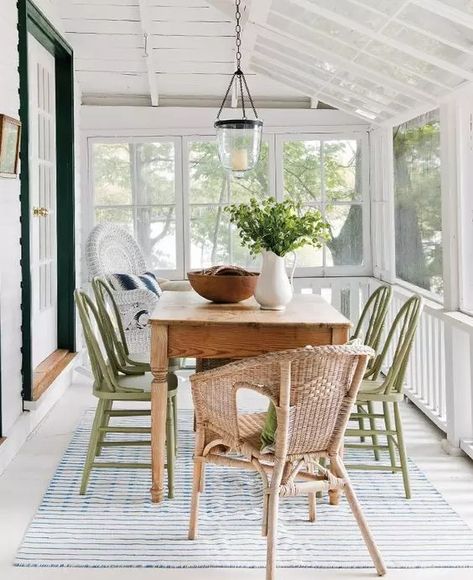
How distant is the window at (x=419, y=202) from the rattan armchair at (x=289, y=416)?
94.1 inches

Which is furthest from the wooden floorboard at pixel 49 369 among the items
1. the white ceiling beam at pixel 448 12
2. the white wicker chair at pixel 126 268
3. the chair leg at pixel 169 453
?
the white ceiling beam at pixel 448 12

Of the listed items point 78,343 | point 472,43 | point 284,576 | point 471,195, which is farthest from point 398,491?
point 78,343

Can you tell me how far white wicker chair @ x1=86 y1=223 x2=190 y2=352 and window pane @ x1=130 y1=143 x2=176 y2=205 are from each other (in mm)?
725

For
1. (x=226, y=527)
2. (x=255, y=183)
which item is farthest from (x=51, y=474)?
(x=255, y=183)

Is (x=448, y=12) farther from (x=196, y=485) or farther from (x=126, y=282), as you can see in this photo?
(x=126, y=282)

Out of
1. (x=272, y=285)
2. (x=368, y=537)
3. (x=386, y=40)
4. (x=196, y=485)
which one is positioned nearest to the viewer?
(x=368, y=537)

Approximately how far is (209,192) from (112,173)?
34.2 inches

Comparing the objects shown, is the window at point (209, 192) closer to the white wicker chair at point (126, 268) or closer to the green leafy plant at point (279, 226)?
the white wicker chair at point (126, 268)

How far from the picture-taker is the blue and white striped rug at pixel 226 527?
9.55ft

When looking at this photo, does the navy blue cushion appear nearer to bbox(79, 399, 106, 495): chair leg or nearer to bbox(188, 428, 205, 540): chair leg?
bbox(79, 399, 106, 495): chair leg

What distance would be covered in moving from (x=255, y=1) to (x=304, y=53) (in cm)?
71

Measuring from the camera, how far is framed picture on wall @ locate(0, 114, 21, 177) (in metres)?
3.80

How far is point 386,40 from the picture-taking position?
4.02 meters

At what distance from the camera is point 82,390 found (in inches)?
231
